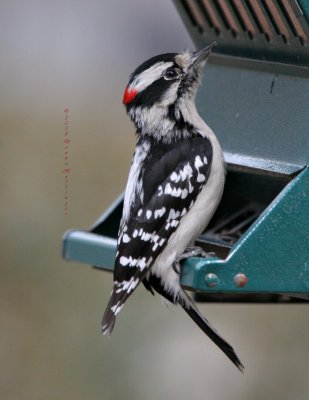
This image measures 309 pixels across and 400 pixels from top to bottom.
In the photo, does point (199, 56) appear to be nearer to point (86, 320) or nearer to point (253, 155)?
point (253, 155)

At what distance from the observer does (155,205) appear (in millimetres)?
5477

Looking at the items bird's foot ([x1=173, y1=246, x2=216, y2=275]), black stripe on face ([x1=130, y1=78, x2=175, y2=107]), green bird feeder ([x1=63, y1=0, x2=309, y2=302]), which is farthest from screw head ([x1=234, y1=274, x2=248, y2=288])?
black stripe on face ([x1=130, y1=78, x2=175, y2=107])

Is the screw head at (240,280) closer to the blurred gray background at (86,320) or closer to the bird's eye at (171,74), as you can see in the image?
the bird's eye at (171,74)

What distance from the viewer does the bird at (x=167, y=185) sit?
5.34 meters

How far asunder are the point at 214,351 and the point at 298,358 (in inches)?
24.3

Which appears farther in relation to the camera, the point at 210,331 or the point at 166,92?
the point at 166,92

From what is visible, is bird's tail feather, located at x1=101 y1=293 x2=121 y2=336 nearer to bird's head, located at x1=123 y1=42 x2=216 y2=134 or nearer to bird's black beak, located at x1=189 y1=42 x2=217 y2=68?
bird's head, located at x1=123 y1=42 x2=216 y2=134

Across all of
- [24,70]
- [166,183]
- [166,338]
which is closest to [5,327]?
[166,338]

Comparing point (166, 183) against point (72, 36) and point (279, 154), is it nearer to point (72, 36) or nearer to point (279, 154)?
point (279, 154)

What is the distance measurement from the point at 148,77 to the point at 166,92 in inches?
5.9

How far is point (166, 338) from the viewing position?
721 centimetres

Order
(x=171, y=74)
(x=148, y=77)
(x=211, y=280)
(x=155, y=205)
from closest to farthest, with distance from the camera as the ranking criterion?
1. (x=211, y=280)
2. (x=155, y=205)
3. (x=148, y=77)
4. (x=171, y=74)

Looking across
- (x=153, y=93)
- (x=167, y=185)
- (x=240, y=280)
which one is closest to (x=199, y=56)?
(x=153, y=93)

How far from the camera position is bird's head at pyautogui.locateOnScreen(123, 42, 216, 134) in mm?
5742
